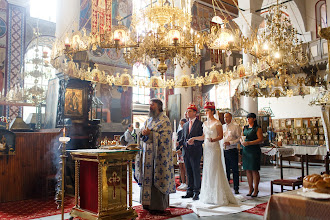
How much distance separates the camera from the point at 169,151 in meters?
4.94

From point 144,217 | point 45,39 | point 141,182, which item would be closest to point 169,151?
point 141,182

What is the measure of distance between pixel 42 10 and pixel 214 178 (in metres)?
17.8

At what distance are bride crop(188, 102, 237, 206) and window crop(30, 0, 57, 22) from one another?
16.7m

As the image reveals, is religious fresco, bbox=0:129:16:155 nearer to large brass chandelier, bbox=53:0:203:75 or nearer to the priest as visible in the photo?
large brass chandelier, bbox=53:0:203:75

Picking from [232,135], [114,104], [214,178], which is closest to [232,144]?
[232,135]

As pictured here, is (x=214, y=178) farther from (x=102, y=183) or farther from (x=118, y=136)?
(x=118, y=136)

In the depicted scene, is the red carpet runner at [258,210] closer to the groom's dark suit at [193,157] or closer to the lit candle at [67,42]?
the groom's dark suit at [193,157]

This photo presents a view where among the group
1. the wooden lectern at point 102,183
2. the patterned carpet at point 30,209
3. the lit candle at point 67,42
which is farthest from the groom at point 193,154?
the lit candle at point 67,42

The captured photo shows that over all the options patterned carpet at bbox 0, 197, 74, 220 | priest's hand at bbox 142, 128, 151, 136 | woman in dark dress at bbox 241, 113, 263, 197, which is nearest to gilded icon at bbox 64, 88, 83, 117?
patterned carpet at bbox 0, 197, 74, 220

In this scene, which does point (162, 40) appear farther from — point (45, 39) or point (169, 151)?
point (45, 39)

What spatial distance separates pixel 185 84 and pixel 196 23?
786cm

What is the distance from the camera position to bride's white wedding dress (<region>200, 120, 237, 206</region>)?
525cm

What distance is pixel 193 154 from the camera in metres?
5.68

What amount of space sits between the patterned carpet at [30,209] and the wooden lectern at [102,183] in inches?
34.7
